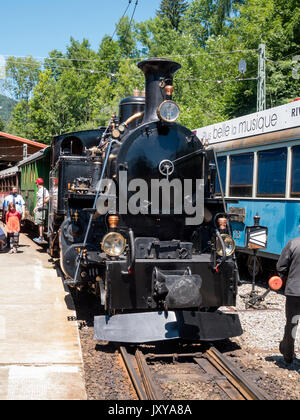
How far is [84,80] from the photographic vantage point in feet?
156

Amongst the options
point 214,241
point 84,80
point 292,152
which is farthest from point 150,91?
point 84,80

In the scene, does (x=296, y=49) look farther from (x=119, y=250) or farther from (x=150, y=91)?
(x=119, y=250)

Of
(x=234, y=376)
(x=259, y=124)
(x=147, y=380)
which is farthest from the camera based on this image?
(x=259, y=124)

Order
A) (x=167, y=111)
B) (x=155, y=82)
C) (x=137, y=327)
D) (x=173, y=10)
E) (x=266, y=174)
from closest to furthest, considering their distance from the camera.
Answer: (x=137, y=327) → (x=167, y=111) → (x=155, y=82) → (x=266, y=174) → (x=173, y=10)

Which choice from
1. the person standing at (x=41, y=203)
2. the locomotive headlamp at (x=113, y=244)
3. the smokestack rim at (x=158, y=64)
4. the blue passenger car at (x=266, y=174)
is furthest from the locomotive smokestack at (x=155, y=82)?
the person standing at (x=41, y=203)

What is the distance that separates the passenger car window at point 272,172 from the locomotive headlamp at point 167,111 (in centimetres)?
338

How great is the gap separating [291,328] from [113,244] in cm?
213

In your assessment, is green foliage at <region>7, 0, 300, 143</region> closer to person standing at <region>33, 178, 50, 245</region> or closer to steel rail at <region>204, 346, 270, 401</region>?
person standing at <region>33, 178, 50, 245</region>

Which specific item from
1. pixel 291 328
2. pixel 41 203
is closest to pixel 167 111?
pixel 291 328

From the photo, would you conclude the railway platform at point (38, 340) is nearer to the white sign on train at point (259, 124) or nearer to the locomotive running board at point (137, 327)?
the locomotive running board at point (137, 327)

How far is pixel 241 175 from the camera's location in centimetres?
1035

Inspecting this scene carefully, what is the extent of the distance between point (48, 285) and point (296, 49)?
60.0 feet

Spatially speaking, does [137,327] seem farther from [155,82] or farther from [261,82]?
[261,82]

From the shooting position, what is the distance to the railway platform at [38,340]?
4359mm
